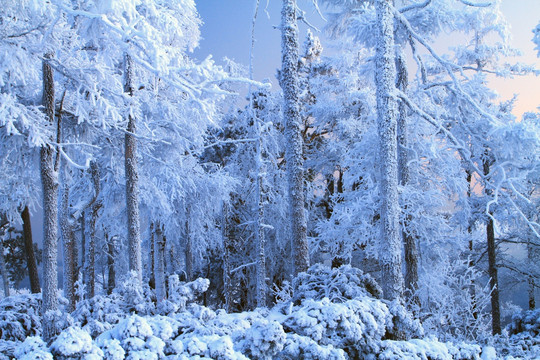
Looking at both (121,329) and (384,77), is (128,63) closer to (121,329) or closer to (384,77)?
(384,77)

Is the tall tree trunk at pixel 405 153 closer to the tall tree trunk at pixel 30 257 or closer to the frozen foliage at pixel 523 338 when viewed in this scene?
the frozen foliage at pixel 523 338

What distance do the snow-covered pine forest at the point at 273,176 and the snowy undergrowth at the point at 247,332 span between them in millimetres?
28

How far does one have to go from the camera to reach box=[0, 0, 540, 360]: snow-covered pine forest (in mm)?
6066

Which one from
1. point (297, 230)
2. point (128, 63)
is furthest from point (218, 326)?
point (128, 63)

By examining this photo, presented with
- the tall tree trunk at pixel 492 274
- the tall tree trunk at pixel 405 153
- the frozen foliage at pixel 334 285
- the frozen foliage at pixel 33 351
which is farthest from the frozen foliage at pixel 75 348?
the tall tree trunk at pixel 492 274

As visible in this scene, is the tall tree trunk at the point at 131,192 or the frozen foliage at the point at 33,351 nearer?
the frozen foliage at the point at 33,351

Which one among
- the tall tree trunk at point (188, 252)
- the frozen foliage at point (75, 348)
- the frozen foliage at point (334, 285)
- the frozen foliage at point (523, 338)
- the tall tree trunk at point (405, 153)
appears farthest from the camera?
the tall tree trunk at point (188, 252)

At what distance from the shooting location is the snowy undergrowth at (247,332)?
4.78m

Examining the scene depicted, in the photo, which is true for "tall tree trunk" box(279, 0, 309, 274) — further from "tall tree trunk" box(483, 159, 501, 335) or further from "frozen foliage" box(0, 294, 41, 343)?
"tall tree trunk" box(483, 159, 501, 335)

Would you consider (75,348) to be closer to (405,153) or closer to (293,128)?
(293,128)

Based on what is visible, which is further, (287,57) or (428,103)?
(428,103)

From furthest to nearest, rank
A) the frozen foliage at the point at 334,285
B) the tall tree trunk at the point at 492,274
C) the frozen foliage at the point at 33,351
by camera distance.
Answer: the tall tree trunk at the point at 492,274
the frozen foliage at the point at 334,285
the frozen foliage at the point at 33,351

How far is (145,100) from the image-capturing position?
12.8 metres

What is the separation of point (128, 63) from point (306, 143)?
10.4 metres
